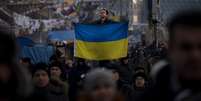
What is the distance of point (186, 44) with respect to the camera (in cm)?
219

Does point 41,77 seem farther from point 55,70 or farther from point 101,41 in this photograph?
point 101,41

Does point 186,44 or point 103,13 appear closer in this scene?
point 186,44

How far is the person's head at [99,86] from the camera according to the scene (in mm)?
3449

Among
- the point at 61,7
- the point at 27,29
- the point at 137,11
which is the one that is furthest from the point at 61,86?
the point at 137,11

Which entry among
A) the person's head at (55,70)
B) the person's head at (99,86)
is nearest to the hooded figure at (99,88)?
the person's head at (99,86)

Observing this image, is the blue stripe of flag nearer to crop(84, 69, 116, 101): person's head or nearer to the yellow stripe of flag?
the yellow stripe of flag

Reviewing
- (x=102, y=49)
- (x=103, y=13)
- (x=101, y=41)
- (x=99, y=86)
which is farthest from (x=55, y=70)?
(x=99, y=86)

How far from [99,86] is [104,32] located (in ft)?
23.3

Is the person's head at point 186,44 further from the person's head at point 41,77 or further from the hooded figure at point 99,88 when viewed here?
the person's head at point 41,77

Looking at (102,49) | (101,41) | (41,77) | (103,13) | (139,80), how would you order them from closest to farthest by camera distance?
(41,77) < (139,80) < (103,13) < (102,49) < (101,41)

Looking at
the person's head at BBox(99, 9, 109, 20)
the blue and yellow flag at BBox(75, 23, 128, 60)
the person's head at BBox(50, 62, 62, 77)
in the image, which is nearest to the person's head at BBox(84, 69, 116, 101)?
the person's head at BBox(50, 62, 62, 77)

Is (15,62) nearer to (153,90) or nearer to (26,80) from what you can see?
(26,80)

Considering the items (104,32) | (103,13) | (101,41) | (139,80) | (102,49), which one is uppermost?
(103,13)

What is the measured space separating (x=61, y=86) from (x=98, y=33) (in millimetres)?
3646
